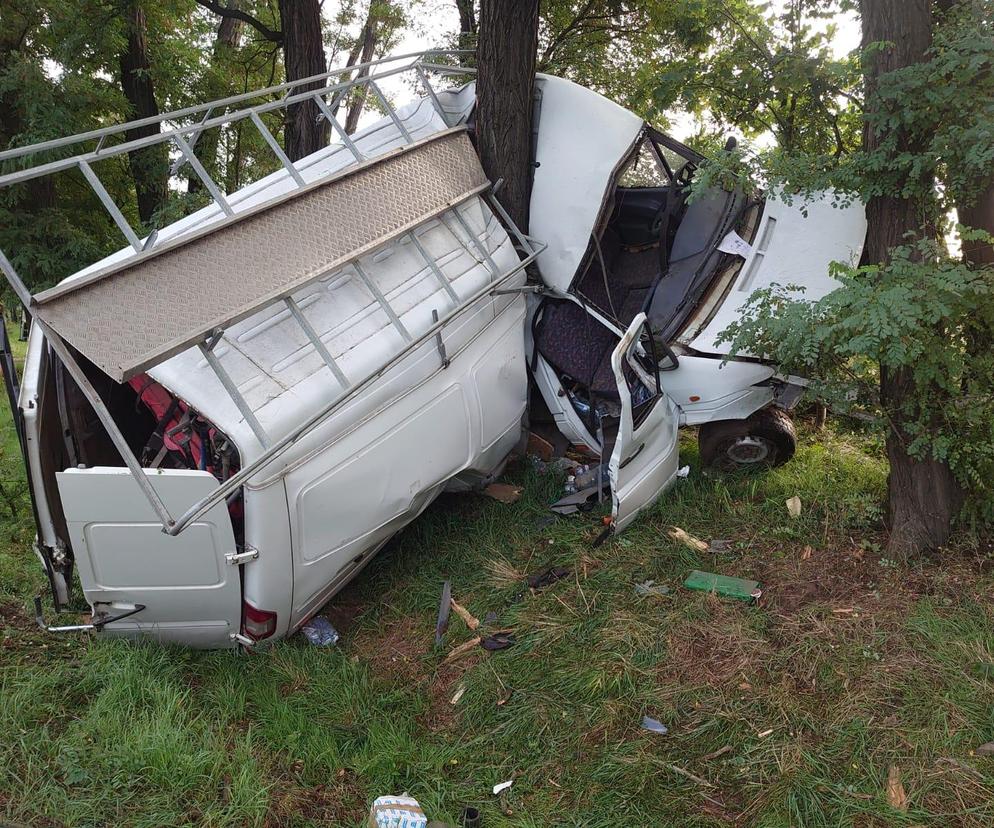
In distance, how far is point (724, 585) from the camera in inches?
159

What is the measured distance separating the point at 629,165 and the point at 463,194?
49.5 inches

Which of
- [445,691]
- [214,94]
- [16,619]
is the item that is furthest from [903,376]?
[214,94]

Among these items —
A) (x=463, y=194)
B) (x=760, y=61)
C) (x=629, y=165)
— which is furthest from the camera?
(x=629, y=165)

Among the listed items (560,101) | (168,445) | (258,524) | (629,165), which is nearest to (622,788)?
(258,524)

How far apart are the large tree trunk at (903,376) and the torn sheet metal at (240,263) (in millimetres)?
2494

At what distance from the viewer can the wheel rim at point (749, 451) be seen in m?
5.12

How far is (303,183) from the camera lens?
440 centimetres

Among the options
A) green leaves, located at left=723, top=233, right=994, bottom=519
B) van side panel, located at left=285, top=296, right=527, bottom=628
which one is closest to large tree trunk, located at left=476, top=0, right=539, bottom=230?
van side panel, located at left=285, top=296, right=527, bottom=628

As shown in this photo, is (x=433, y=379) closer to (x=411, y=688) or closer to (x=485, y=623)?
(x=485, y=623)

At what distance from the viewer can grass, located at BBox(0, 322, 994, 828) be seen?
115 inches

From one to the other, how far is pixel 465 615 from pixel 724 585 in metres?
1.43

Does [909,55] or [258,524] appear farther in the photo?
[909,55]

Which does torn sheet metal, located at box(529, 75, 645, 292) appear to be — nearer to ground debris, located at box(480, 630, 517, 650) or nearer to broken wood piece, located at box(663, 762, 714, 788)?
ground debris, located at box(480, 630, 517, 650)

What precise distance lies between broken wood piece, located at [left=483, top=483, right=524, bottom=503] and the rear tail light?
191cm
